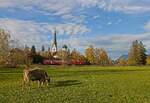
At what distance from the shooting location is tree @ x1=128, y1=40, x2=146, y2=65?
595 feet

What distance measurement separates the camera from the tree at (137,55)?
182 metres

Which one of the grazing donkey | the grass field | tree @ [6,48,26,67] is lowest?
the grass field

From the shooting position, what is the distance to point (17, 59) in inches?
4975

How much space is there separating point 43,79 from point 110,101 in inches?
563

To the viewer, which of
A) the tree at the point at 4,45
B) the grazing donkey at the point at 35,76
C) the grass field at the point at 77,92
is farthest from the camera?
the tree at the point at 4,45

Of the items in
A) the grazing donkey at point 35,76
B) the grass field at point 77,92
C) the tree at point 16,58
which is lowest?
the grass field at point 77,92

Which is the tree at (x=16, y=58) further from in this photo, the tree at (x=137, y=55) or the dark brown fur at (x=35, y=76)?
the dark brown fur at (x=35, y=76)

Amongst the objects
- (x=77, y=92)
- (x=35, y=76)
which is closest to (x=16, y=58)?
(x=35, y=76)

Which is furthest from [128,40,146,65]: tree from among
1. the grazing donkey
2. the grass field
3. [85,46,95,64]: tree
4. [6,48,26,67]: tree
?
the grazing donkey

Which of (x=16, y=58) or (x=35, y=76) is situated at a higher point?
(x=16, y=58)

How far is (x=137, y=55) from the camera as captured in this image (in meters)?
182

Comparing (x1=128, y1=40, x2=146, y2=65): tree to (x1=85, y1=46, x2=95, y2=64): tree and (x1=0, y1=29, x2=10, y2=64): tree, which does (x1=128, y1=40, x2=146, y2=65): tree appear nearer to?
(x1=85, y1=46, x2=95, y2=64): tree

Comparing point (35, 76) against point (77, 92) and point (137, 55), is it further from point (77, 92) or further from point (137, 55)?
point (137, 55)

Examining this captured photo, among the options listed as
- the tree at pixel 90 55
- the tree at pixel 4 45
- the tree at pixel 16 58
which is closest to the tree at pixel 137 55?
the tree at pixel 90 55
